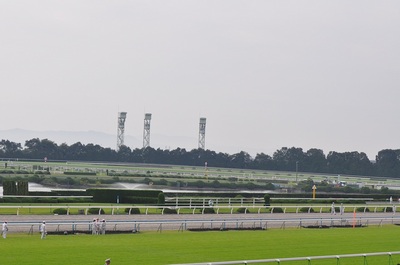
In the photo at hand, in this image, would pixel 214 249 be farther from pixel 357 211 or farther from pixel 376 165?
pixel 376 165

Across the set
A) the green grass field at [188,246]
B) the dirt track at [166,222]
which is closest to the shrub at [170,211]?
the dirt track at [166,222]

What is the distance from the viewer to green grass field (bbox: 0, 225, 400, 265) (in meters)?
18.8

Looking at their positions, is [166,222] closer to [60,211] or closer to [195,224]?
[195,224]

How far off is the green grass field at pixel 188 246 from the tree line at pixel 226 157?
320 feet

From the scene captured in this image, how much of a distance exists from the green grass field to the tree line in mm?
97614

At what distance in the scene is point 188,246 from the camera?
72.7 ft

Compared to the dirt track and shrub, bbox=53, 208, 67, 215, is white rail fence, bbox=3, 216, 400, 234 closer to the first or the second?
the dirt track

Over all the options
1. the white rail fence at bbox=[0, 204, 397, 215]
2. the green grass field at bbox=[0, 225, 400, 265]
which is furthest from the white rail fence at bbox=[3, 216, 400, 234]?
the white rail fence at bbox=[0, 204, 397, 215]

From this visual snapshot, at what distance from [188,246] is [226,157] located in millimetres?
112085

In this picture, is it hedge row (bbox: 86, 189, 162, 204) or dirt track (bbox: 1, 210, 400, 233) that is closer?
dirt track (bbox: 1, 210, 400, 233)

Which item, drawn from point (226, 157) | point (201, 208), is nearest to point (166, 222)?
point (201, 208)

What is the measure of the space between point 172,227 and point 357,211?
17338 mm

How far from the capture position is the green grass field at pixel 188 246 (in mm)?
18766

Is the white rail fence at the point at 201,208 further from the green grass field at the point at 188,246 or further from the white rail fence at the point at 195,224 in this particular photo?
the green grass field at the point at 188,246
